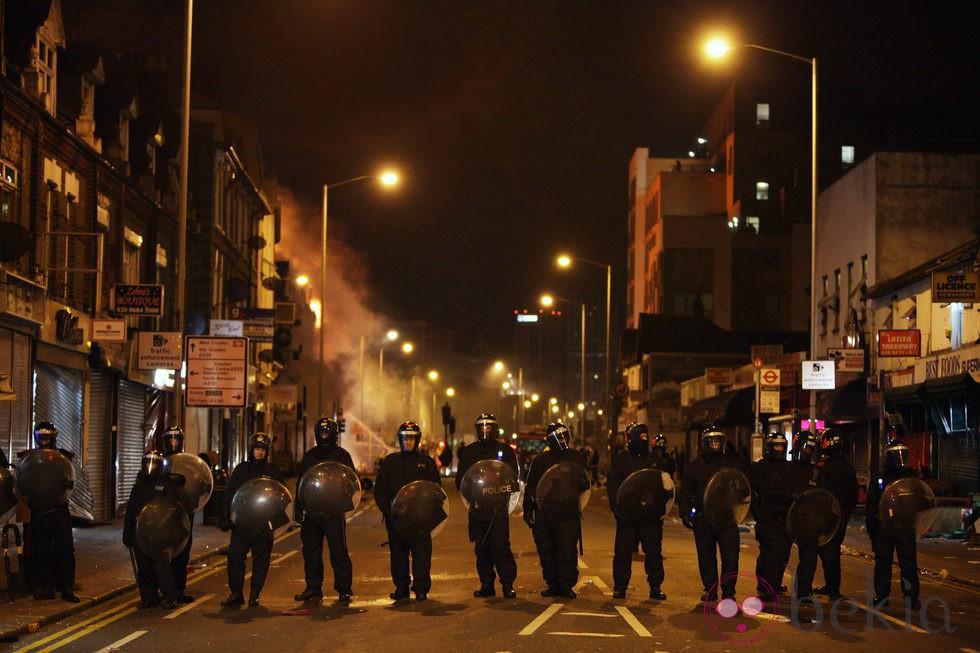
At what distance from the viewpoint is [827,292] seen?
141 ft

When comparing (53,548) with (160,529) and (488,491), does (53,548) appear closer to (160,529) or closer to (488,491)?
(160,529)

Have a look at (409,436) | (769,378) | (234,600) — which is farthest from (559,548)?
(769,378)

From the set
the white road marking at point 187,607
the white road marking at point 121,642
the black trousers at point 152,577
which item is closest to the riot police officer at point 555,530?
the white road marking at point 187,607

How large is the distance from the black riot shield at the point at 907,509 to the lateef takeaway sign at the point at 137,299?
14.3 meters

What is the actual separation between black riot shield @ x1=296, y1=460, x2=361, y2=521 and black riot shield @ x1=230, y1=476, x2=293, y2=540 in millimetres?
213

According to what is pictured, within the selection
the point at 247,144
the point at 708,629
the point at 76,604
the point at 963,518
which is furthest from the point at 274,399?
the point at 708,629

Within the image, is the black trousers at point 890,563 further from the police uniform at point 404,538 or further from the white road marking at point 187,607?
the white road marking at point 187,607

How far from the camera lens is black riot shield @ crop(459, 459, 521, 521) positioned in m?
13.9

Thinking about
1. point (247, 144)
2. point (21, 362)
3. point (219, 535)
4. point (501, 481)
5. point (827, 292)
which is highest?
point (247, 144)

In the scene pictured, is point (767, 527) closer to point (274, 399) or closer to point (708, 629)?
point (708, 629)

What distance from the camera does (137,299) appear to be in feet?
77.6

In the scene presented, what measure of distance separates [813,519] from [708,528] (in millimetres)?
1157

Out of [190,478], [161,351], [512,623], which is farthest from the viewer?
[161,351]

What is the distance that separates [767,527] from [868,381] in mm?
20953
